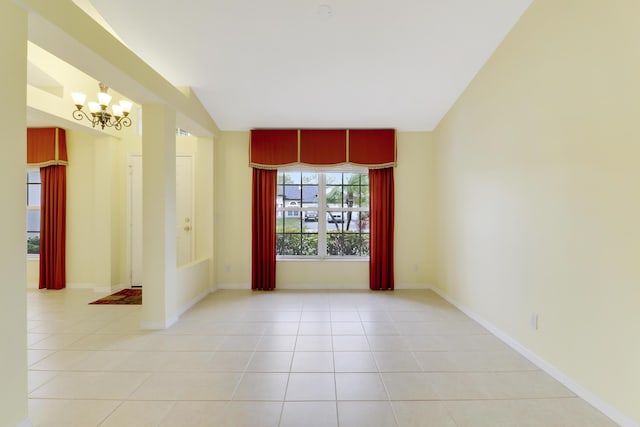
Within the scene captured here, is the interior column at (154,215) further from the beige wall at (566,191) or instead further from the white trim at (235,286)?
the beige wall at (566,191)

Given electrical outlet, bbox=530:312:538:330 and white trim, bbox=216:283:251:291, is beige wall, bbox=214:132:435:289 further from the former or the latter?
electrical outlet, bbox=530:312:538:330

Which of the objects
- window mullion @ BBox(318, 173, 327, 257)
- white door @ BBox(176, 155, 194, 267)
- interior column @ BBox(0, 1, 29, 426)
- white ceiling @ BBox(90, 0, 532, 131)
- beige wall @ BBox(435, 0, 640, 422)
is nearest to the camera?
interior column @ BBox(0, 1, 29, 426)

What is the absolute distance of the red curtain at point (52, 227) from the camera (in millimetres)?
4840

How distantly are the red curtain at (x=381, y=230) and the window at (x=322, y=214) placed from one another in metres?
0.29

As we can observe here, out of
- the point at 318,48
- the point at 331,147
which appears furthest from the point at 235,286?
the point at 318,48

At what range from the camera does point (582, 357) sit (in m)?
2.18

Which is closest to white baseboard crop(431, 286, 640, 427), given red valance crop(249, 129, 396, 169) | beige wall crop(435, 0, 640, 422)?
beige wall crop(435, 0, 640, 422)

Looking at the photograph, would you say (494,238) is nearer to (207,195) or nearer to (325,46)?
(325,46)

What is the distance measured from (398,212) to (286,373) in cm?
322

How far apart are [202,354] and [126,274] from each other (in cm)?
306

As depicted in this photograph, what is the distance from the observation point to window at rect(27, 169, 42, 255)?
508 cm

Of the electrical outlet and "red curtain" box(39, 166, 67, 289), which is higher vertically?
"red curtain" box(39, 166, 67, 289)

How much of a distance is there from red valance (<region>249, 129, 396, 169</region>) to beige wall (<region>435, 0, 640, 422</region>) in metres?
1.50

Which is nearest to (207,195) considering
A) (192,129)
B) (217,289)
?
(192,129)
